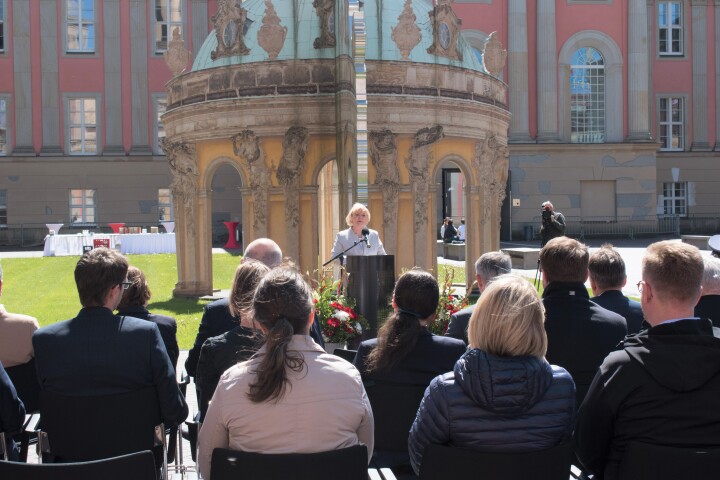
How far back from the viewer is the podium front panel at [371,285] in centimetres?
910

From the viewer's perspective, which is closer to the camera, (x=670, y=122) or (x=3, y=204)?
(x=3, y=204)

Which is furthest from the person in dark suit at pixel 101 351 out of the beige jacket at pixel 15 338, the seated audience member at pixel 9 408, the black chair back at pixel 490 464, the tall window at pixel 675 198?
the tall window at pixel 675 198

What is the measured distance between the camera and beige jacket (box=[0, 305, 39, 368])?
5.92m

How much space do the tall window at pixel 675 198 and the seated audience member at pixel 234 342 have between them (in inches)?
1805

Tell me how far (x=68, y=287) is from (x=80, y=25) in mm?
24856

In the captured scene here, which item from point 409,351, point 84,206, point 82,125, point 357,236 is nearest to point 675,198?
point 84,206

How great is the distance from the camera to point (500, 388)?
367 cm

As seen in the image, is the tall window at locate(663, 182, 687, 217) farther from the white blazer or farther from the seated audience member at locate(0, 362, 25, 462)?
the seated audience member at locate(0, 362, 25, 462)

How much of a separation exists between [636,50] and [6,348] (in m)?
43.2

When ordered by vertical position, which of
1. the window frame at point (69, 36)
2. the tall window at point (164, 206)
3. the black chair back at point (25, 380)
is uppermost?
the window frame at point (69, 36)

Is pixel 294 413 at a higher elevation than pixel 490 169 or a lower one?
lower

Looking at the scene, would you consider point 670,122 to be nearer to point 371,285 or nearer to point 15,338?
point 371,285

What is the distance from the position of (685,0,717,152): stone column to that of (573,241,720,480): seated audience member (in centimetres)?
4756

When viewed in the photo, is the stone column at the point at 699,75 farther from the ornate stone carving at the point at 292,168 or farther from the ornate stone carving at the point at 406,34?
the ornate stone carving at the point at 292,168
